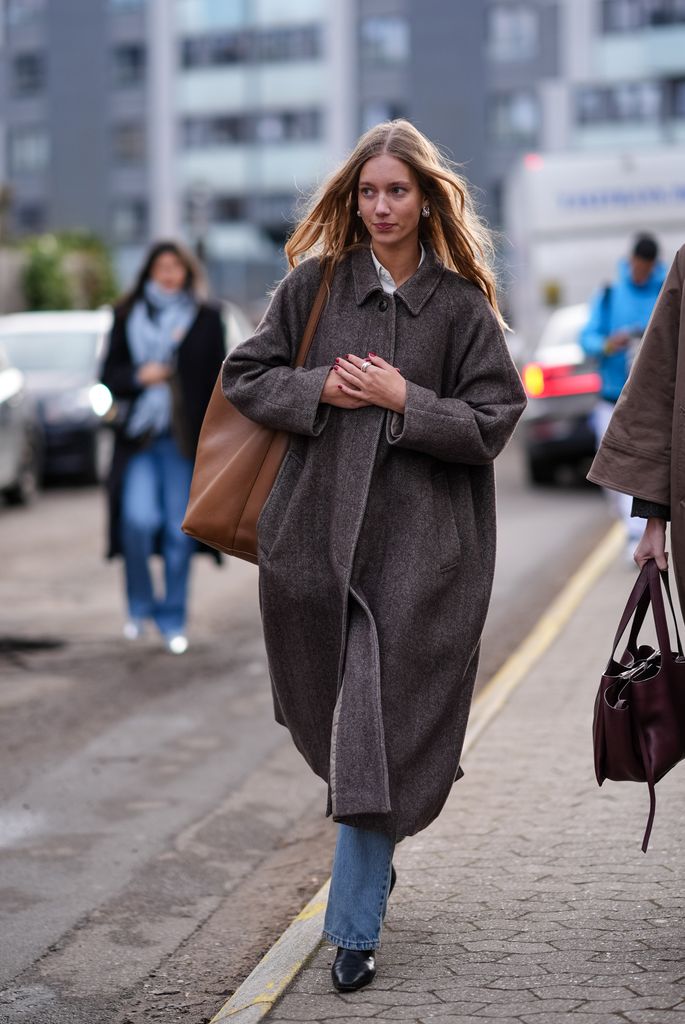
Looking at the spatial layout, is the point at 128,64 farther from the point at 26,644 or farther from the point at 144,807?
the point at 144,807

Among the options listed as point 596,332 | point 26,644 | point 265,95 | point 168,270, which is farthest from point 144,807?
point 265,95

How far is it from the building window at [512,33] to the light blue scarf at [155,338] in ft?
178

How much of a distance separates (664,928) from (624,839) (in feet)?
2.61

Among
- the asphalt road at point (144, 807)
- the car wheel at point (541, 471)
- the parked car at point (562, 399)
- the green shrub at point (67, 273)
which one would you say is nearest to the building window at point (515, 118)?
the green shrub at point (67, 273)

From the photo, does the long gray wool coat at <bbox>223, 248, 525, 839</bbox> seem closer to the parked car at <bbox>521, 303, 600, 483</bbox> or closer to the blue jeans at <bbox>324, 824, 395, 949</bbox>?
the blue jeans at <bbox>324, 824, 395, 949</bbox>

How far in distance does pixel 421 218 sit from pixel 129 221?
2537 inches

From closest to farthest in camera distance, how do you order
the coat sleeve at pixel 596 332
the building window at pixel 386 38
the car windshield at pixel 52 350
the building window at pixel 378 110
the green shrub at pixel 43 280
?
the coat sleeve at pixel 596 332, the car windshield at pixel 52 350, the green shrub at pixel 43 280, the building window at pixel 386 38, the building window at pixel 378 110

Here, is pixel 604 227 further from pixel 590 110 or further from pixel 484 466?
pixel 590 110

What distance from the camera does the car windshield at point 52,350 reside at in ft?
57.5

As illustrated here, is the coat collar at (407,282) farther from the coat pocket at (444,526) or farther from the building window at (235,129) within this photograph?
the building window at (235,129)

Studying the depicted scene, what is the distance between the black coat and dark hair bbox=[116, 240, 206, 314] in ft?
0.18

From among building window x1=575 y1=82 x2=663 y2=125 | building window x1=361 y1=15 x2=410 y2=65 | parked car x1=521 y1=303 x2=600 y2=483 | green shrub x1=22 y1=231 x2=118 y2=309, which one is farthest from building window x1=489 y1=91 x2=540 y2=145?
parked car x1=521 y1=303 x2=600 y2=483

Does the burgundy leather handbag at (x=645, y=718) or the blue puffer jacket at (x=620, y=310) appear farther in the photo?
the blue puffer jacket at (x=620, y=310)

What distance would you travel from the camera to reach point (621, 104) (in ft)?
189
